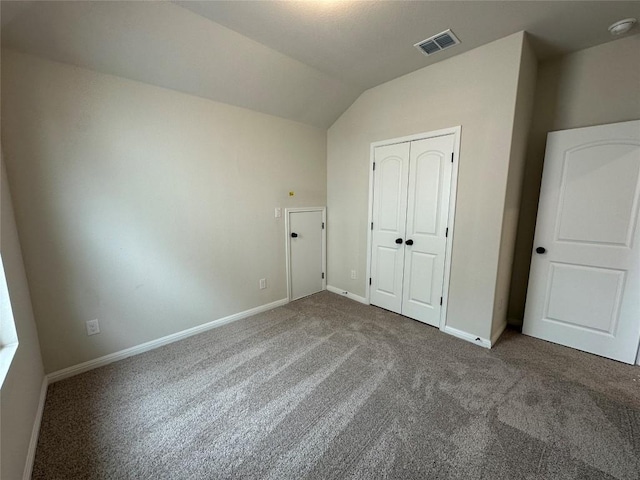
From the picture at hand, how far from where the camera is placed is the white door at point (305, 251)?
11.1ft

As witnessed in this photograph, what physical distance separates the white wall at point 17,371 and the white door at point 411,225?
3016 millimetres

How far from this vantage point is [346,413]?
165cm

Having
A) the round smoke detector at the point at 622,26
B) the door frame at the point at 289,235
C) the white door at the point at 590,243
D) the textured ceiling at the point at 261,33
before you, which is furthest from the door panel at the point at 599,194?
the door frame at the point at 289,235

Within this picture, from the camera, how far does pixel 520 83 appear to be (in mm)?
2076

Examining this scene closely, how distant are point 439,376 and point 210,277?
2.32 meters

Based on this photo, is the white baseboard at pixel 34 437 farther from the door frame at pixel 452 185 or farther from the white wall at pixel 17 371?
the door frame at pixel 452 185

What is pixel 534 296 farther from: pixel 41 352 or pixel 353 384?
pixel 41 352

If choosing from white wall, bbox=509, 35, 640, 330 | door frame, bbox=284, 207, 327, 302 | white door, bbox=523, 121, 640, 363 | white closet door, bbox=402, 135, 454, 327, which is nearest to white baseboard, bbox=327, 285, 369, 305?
A: door frame, bbox=284, 207, 327, 302

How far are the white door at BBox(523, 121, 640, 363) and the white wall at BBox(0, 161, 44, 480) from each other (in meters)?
3.78

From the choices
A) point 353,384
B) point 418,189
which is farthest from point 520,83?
point 353,384

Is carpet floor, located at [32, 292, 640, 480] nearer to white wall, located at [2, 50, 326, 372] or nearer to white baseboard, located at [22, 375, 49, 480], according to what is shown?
white baseboard, located at [22, 375, 49, 480]

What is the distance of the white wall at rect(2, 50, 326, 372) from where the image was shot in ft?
5.85

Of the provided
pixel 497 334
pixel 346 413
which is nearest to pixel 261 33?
pixel 346 413

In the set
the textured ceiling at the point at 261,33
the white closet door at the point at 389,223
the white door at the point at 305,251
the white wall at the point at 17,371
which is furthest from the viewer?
the white door at the point at 305,251
